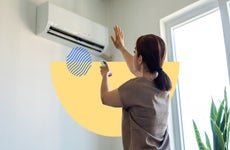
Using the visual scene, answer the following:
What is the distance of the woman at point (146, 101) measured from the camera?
4.30ft

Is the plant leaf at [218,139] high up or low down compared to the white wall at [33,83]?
down

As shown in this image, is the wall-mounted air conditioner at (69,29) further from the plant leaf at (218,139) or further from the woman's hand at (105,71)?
the plant leaf at (218,139)

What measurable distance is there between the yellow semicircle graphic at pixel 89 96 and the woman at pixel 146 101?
0.30 m

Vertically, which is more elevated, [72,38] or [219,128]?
[72,38]

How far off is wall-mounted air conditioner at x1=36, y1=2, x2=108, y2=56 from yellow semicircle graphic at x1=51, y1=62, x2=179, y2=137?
930 mm

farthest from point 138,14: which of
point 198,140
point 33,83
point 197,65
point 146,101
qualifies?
point 146,101

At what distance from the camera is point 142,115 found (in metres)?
1.33

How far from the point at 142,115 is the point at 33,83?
4.55 feet

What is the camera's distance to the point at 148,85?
4.43 feet

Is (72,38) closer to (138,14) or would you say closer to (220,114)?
(138,14)

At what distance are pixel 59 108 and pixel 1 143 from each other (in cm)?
58

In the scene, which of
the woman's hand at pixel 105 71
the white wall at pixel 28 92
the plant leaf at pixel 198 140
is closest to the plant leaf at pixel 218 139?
the plant leaf at pixel 198 140

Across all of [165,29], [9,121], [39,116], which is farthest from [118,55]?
[9,121]

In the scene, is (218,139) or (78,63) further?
(218,139)
